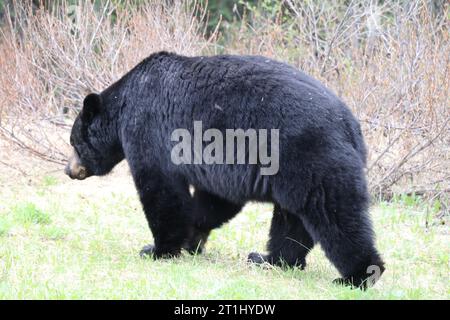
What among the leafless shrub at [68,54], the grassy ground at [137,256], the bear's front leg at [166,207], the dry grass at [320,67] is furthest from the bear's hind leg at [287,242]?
the leafless shrub at [68,54]

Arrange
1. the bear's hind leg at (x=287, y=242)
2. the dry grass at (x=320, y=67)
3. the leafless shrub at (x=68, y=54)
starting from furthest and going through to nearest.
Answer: the leafless shrub at (x=68, y=54), the dry grass at (x=320, y=67), the bear's hind leg at (x=287, y=242)

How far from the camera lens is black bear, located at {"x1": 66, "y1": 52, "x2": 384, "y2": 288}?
5.66m

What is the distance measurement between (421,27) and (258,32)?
2647 millimetres

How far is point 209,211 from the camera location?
715 centimetres

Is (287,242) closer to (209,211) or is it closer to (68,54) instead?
(209,211)

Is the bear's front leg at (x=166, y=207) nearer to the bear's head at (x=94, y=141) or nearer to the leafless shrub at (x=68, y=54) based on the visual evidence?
the bear's head at (x=94, y=141)

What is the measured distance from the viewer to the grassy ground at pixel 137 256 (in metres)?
5.55

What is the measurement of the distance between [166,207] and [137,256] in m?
0.66

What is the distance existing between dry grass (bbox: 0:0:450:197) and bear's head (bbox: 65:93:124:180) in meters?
3.17

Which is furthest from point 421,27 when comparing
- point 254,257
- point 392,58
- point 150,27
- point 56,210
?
point 56,210


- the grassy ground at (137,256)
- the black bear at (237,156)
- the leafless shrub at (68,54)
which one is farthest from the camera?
the leafless shrub at (68,54)

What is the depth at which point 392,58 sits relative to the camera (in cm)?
948

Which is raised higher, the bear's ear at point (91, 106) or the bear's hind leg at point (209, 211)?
the bear's ear at point (91, 106)
